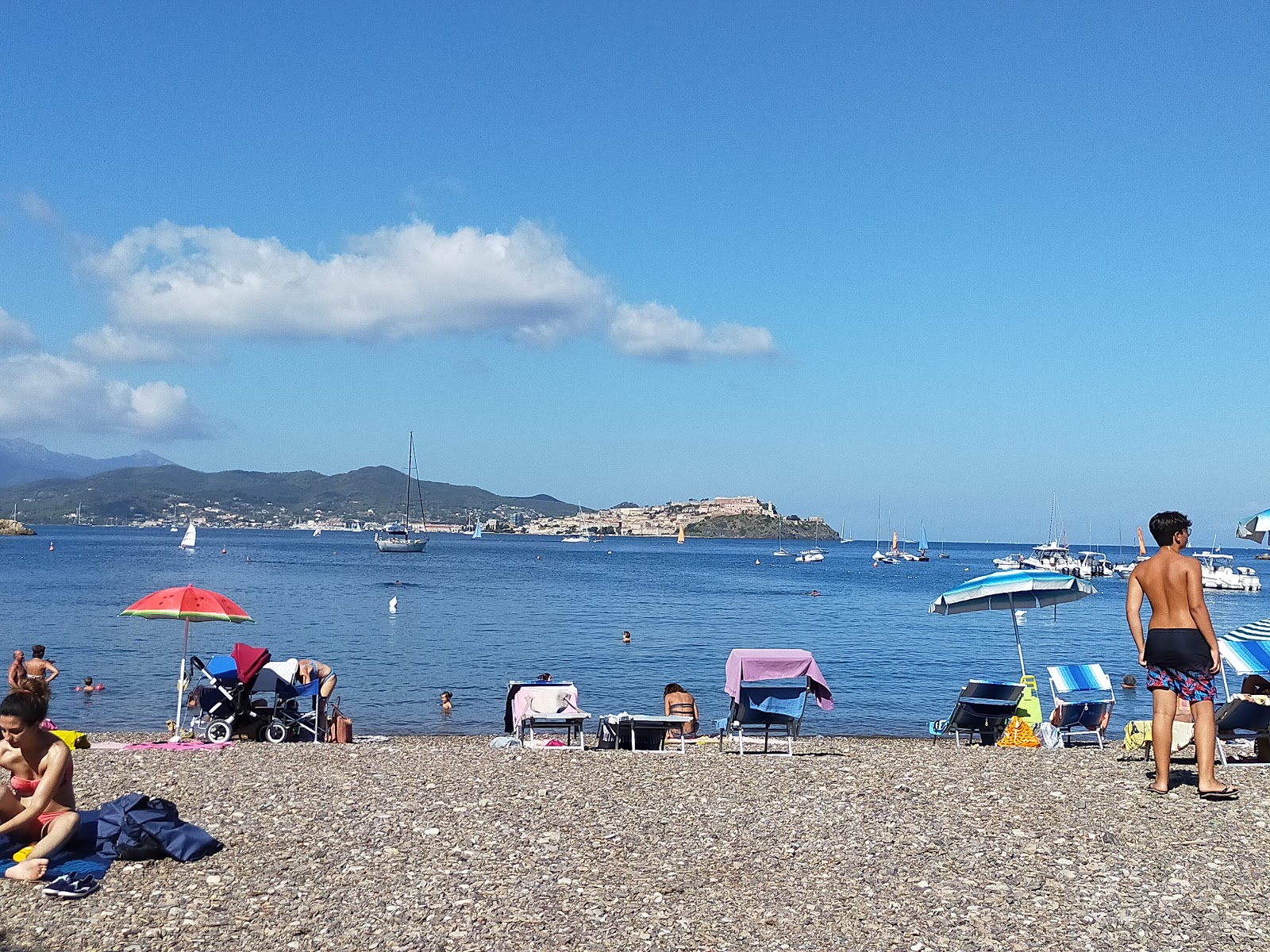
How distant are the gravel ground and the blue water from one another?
10.4 m

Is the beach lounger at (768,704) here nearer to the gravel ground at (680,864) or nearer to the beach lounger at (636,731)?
the beach lounger at (636,731)

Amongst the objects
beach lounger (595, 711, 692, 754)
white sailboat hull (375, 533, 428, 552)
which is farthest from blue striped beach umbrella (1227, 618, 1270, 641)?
white sailboat hull (375, 533, 428, 552)

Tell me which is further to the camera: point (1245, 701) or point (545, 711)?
point (545, 711)

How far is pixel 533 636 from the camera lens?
1391 inches

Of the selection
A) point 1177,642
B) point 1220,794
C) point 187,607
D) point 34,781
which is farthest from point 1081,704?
point 34,781

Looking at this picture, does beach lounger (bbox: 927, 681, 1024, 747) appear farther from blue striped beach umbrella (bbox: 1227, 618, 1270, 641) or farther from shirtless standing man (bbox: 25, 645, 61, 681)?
shirtless standing man (bbox: 25, 645, 61, 681)

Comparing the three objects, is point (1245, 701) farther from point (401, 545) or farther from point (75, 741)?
point (401, 545)

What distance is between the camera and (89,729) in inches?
675

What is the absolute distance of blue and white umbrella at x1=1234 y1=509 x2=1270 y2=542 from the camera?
11867 millimetres

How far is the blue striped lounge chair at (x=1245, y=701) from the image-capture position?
10398 millimetres

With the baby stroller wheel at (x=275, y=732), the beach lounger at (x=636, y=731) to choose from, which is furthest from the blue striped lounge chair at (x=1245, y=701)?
the baby stroller wheel at (x=275, y=732)

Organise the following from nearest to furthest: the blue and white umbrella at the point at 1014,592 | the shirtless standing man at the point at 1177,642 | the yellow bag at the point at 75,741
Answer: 1. the shirtless standing man at the point at 1177,642
2. the yellow bag at the point at 75,741
3. the blue and white umbrella at the point at 1014,592

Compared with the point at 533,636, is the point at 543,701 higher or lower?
higher

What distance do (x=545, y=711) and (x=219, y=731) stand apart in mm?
3842
